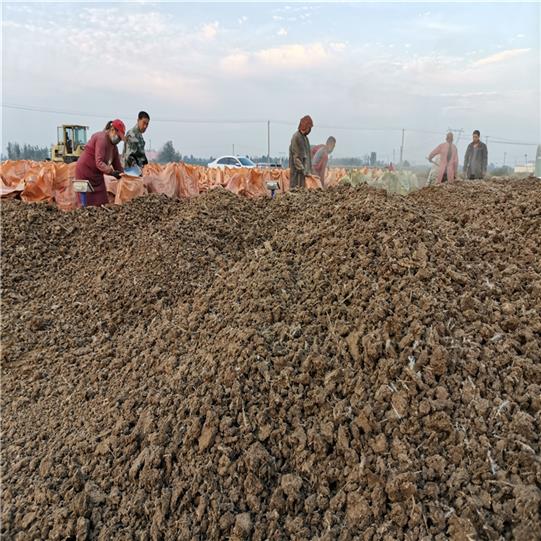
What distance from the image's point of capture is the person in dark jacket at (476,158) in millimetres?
9398

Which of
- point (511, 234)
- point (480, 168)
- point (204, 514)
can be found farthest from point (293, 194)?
point (480, 168)

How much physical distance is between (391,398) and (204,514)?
839 mm

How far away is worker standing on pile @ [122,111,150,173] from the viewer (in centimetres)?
618

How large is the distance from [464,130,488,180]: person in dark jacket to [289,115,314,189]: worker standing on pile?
4580 millimetres

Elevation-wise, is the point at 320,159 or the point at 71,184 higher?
the point at 320,159

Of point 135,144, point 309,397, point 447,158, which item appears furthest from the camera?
point 447,158

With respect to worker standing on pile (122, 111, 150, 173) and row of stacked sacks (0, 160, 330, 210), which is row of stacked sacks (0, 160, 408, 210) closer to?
row of stacked sacks (0, 160, 330, 210)

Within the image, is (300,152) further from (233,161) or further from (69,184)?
(233,161)

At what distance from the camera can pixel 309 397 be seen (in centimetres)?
197

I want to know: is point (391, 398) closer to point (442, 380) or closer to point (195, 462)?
point (442, 380)

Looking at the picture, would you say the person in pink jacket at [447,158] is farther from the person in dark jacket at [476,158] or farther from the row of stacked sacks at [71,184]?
the row of stacked sacks at [71,184]

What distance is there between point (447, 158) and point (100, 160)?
6.45 m

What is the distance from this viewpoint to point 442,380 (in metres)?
1.89

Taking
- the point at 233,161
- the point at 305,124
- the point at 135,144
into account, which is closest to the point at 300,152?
the point at 305,124
